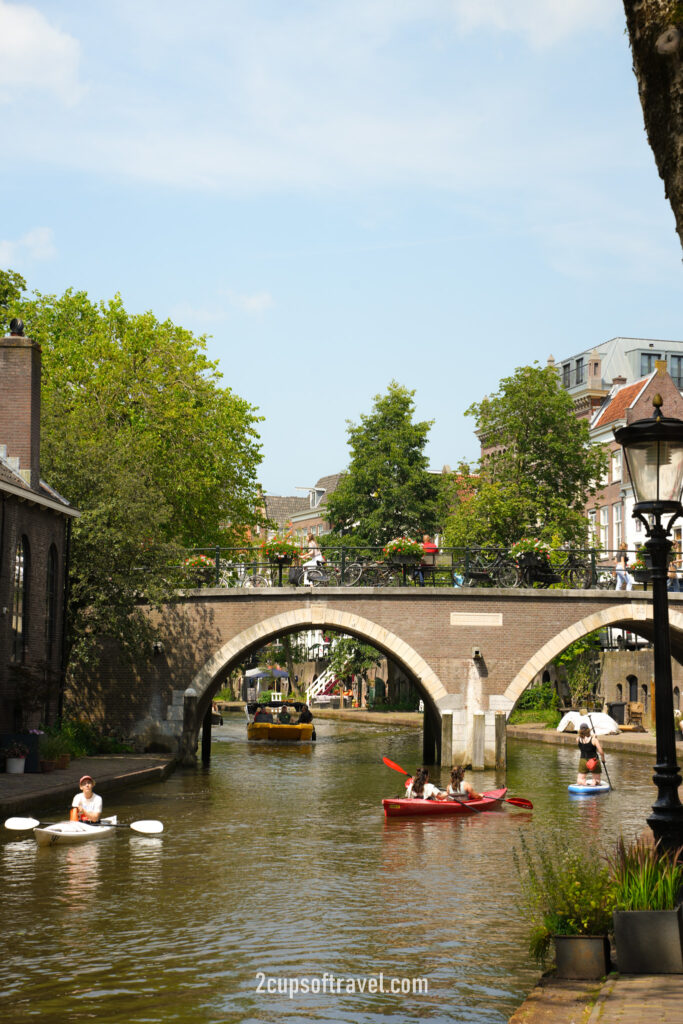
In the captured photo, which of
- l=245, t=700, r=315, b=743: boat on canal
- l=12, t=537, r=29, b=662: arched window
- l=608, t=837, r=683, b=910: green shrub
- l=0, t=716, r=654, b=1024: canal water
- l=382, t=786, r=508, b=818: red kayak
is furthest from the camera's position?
l=245, t=700, r=315, b=743: boat on canal

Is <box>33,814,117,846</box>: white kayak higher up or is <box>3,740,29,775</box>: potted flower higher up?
<box>3,740,29,775</box>: potted flower

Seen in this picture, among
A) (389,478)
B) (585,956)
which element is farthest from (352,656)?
(585,956)

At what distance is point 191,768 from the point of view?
99.7ft

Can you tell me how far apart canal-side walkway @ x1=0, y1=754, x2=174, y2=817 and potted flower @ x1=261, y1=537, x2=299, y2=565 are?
→ 19.3 feet

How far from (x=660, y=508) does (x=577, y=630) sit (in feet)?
75.0

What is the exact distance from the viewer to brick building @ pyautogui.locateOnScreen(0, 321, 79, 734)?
24.0m

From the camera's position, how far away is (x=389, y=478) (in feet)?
179

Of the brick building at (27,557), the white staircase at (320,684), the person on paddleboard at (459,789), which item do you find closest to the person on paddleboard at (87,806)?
the brick building at (27,557)

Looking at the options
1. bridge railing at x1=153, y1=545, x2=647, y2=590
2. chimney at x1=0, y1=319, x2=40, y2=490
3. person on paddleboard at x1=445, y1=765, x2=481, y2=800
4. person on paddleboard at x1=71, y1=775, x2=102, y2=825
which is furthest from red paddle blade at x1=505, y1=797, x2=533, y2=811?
chimney at x1=0, y1=319, x2=40, y2=490

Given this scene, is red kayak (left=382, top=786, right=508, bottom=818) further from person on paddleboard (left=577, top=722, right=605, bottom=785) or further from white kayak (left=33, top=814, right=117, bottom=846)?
white kayak (left=33, top=814, right=117, bottom=846)

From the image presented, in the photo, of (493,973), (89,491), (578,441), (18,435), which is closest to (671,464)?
(493,973)

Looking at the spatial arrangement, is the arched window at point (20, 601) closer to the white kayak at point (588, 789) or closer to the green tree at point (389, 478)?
the white kayak at point (588, 789)

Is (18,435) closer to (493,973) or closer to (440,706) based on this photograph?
(440,706)

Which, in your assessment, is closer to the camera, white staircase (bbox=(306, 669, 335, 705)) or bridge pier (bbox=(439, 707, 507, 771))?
bridge pier (bbox=(439, 707, 507, 771))
